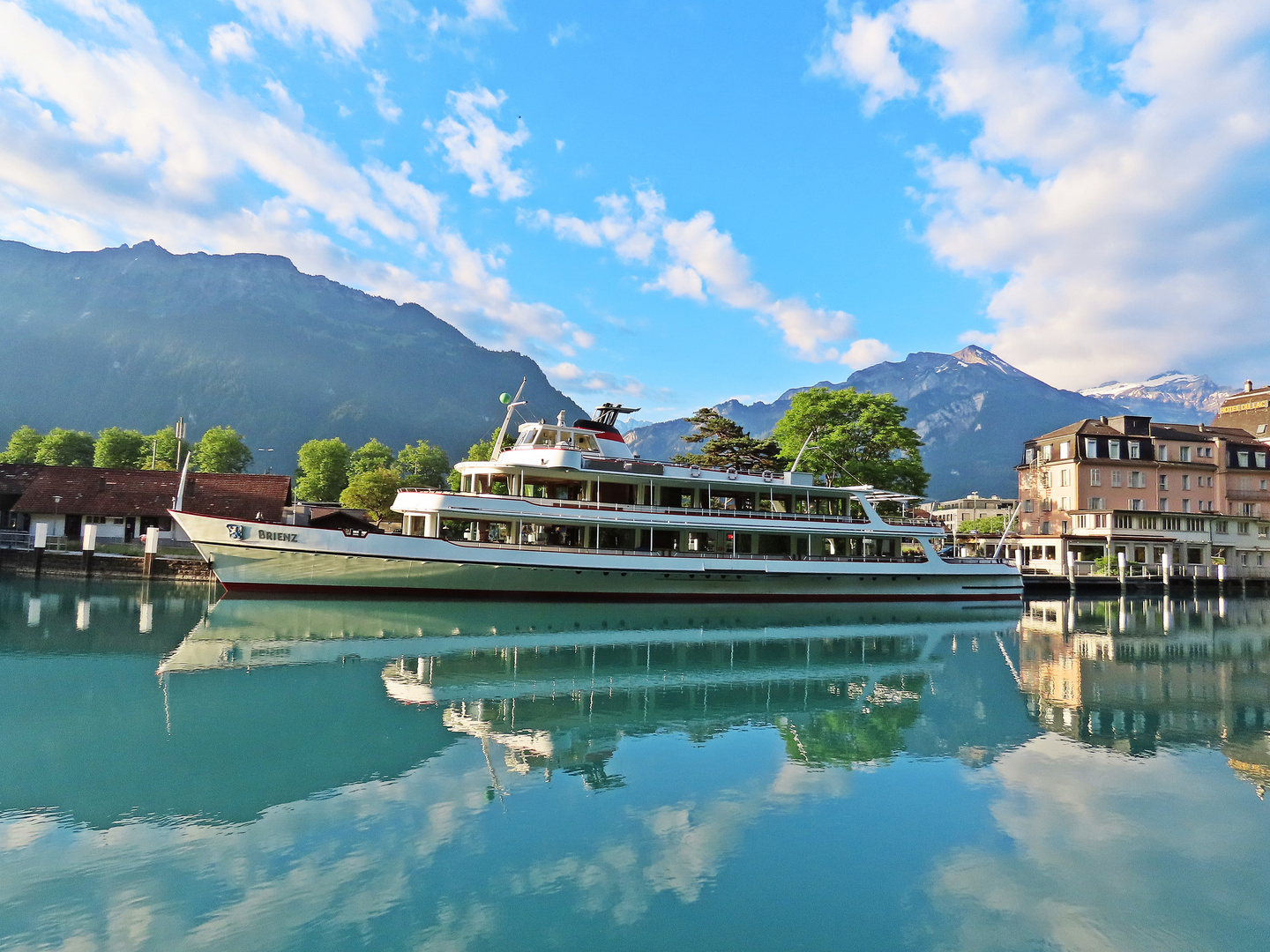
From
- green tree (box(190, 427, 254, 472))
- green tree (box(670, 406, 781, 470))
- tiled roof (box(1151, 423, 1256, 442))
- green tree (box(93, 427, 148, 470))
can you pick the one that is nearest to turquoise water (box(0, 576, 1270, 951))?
green tree (box(670, 406, 781, 470))

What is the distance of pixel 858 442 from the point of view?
4003 cm

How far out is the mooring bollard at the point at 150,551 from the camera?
29.8 m

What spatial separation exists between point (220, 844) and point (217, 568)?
19.2 meters

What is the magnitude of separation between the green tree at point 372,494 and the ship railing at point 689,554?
95.8 ft

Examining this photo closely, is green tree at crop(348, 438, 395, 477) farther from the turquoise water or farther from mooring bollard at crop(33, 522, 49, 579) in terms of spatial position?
the turquoise water

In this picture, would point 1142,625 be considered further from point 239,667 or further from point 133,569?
point 133,569

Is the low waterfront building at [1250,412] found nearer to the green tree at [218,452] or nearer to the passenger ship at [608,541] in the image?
the passenger ship at [608,541]

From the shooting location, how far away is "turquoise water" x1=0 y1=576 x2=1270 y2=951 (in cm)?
541

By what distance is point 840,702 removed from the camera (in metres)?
13.0

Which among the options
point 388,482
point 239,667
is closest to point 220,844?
point 239,667

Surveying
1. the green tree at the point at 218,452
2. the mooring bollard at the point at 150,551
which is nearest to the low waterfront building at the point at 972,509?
the green tree at the point at 218,452

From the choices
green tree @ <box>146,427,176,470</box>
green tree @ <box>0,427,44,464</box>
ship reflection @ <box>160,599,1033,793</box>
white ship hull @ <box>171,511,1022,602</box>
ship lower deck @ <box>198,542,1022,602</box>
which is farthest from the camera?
green tree @ <box>0,427,44,464</box>

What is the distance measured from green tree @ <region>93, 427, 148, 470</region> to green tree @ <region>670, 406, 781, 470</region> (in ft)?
163

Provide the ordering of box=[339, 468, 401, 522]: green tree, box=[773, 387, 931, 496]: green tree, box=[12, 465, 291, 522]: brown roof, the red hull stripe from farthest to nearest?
1. box=[339, 468, 401, 522]: green tree
2. box=[773, 387, 931, 496]: green tree
3. box=[12, 465, 291, 522]: brown roof
4. the red hull stripe
